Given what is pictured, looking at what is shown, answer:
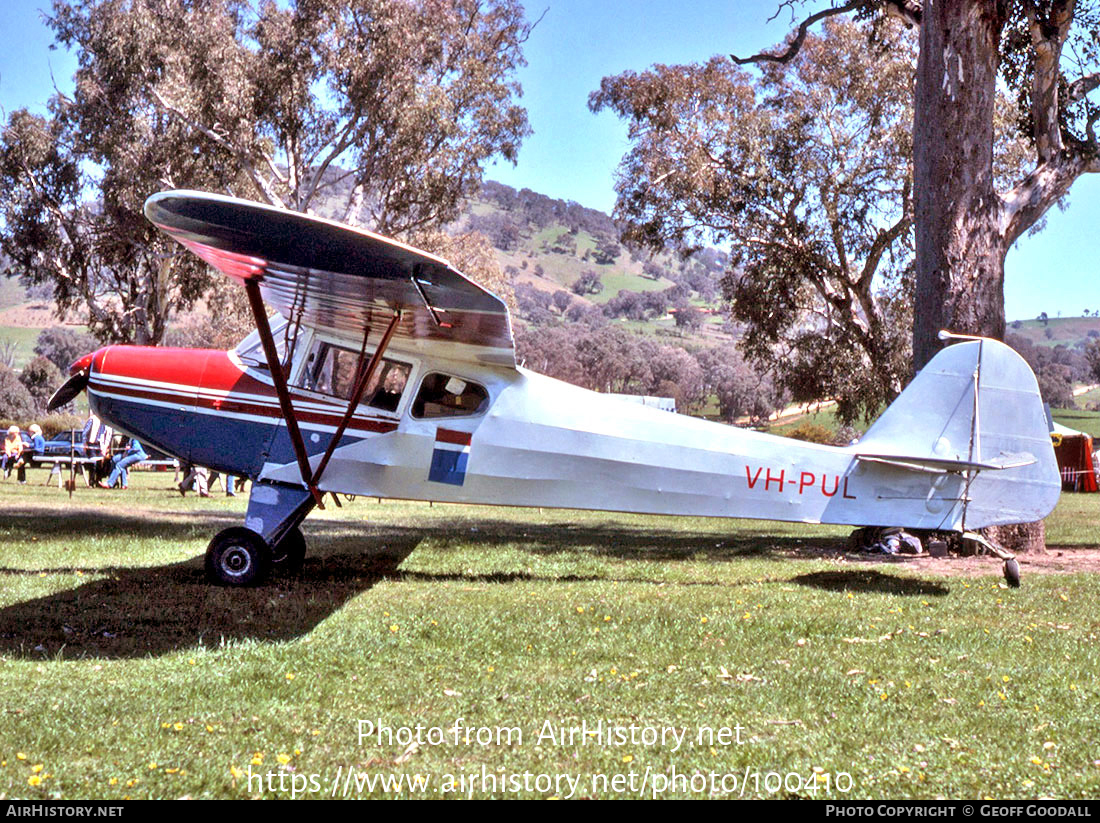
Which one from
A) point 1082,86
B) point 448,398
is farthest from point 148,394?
point 1082,86

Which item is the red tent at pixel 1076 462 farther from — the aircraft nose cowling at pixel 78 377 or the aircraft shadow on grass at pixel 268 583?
the aircraft nose cowling at pixel 78 377

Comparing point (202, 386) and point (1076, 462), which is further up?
point (1076, 462)

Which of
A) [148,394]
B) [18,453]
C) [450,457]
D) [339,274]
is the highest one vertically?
[339,274]

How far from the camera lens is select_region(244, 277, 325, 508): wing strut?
7.33 metres

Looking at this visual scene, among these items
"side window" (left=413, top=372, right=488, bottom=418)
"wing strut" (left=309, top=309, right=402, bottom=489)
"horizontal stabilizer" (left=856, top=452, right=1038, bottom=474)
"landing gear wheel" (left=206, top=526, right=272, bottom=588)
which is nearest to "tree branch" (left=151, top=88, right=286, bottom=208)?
"side window" (left=413, top=372, right=488, bottom=418)

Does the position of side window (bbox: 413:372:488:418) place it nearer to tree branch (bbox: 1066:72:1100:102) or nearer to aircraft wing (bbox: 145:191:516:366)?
aircraft wing (bbox: 145:191:516:366)

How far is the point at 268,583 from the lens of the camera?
830 centimetres

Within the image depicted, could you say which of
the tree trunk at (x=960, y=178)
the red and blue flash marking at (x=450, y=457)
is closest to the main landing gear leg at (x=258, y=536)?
the red and blue flash marking at (x=450, y=457)

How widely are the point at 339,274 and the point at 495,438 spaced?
2.30m

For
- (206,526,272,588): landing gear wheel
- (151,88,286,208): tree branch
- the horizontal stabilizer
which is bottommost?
(206,526,272,588): landing gear wheel

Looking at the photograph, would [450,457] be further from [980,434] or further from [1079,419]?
[1079,419]

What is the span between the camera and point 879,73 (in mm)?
22922

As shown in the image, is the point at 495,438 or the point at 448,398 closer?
the point at 495,438

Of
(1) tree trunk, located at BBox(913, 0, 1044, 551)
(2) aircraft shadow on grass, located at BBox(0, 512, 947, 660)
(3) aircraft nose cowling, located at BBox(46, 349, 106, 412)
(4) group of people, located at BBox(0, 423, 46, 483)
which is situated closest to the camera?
(2) aircraft shadow on grass, located at BBox(0, 512, 947, 660)
